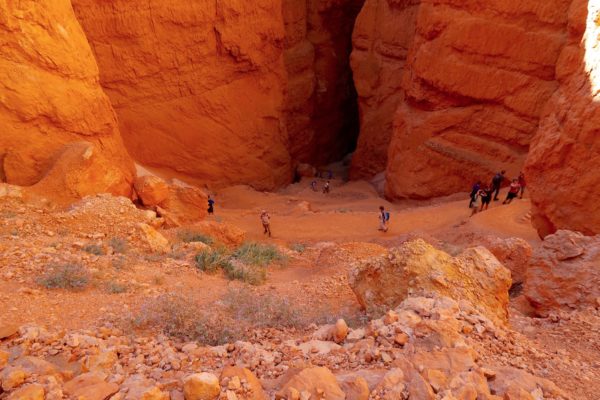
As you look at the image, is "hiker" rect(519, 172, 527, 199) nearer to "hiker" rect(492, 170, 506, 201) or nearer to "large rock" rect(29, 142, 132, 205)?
"hiker" rect(492, 170, 506, 201)

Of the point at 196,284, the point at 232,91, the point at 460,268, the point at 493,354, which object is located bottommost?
the point at 196,284

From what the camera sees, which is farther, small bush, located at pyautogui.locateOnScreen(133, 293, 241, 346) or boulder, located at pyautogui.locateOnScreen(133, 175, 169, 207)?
boulder, located at pyautogui.locateOnScreen(133, 175, 169, 207)

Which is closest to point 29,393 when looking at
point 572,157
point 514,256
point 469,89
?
point 514,256

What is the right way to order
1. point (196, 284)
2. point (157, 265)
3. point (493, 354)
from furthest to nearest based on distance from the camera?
1. point (157, 265)
2. point (196, 284)
3. point (493, 354)

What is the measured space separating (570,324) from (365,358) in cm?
267

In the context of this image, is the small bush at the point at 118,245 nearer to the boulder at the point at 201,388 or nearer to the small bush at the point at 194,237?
the small bush at the point at 194,237

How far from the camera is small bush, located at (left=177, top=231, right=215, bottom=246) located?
28.3 feet

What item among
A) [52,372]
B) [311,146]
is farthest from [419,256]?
[311,146]

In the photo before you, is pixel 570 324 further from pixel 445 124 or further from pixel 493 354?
pixel 445 124

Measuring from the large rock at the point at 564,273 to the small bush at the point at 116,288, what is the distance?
16.9 feet

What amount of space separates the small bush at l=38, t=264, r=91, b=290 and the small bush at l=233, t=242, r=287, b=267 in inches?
104

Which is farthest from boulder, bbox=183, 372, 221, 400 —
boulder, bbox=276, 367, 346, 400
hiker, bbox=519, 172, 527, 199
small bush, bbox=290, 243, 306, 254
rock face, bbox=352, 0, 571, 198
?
rock face, bbox=352, 0, 571, 198

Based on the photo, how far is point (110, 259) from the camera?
6102mm

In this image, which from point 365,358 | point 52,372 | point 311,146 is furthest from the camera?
point 311,146
